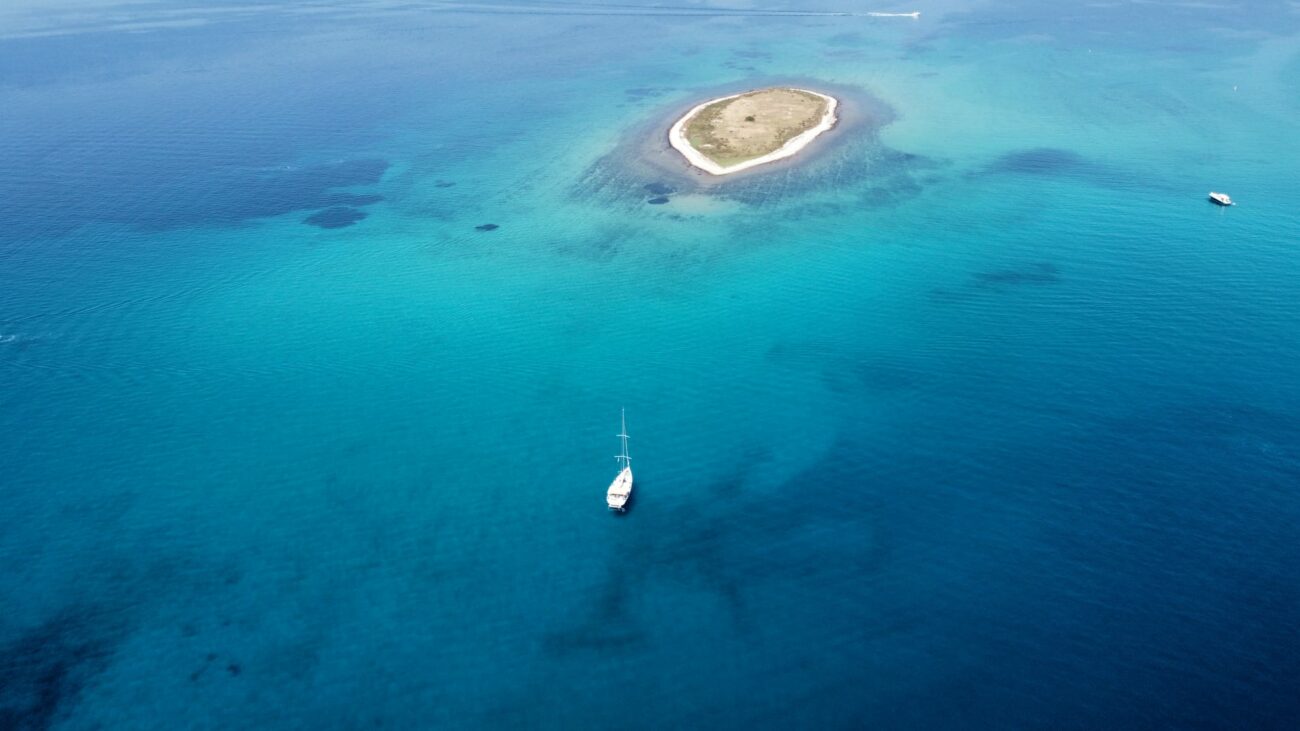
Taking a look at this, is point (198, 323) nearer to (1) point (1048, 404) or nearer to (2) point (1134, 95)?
(1) point (1048, 404)

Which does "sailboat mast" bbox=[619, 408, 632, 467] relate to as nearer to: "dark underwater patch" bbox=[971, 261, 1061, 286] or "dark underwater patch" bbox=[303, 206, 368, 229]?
"dark underwater patch" bbox=[971, 261, 1061, 286]

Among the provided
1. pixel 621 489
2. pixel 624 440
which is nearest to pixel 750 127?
pixel 624 440

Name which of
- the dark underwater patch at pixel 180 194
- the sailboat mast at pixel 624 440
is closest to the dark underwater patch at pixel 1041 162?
the sailboat mast at pixel 624 440

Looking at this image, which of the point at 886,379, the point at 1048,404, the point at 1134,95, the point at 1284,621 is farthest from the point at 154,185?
the point at 1134,95

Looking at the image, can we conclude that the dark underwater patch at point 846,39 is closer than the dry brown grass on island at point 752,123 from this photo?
No

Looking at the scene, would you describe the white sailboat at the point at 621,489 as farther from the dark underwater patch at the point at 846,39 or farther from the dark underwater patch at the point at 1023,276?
the dark underwater patch at the point at 846,39
